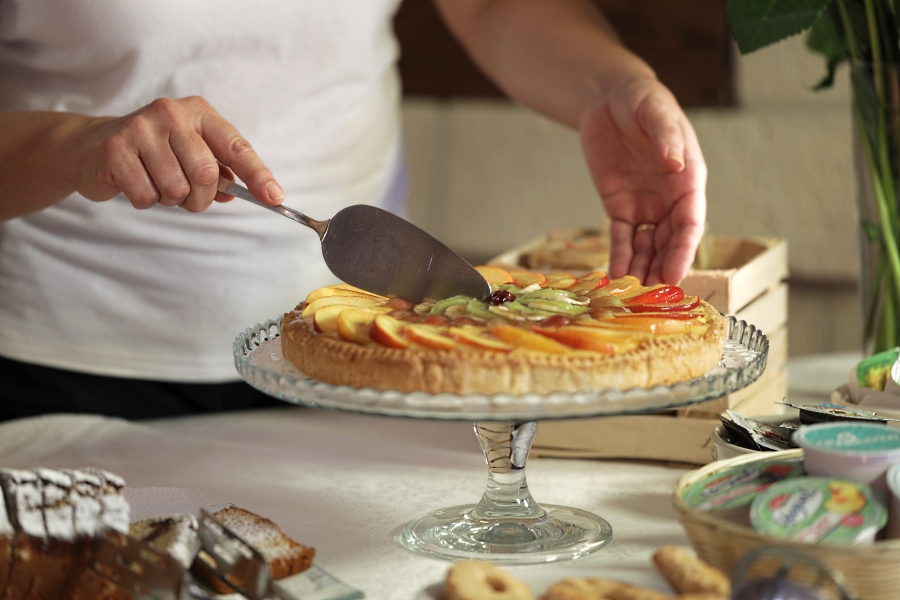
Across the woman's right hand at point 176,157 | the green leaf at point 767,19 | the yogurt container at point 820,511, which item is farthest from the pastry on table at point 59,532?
the green leaf at point 767,19

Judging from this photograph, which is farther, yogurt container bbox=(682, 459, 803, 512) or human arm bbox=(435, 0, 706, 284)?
human arm bbox=(435, 0, 706, 284)

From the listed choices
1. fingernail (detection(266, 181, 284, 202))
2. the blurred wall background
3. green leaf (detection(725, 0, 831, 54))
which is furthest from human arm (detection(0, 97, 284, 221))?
the blurred wall background

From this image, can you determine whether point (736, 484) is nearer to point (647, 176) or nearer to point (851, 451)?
point (851, 451)

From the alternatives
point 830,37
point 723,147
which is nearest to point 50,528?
point 830,37

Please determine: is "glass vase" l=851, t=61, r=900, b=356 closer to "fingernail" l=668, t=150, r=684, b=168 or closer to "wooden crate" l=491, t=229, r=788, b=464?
"wooden crate" l=491, t=229, r=788, b=464

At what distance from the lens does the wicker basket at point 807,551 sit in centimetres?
69

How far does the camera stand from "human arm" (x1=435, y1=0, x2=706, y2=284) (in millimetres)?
1268

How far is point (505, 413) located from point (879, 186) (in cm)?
76

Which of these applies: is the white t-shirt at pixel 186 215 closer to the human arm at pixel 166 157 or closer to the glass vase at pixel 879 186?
the human arm at pixel 166 157

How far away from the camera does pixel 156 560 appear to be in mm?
724

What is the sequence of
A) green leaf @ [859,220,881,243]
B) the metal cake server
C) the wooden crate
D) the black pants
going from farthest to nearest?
the black pants
green leaf @ [859,220,881,243]
the wooden crate
the metal cake server

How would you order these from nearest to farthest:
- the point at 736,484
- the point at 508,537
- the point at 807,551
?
the point at 807,551, the point at 736,484, the point at 508,537

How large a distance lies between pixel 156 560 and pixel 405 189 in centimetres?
116

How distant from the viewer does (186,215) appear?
144 cm
